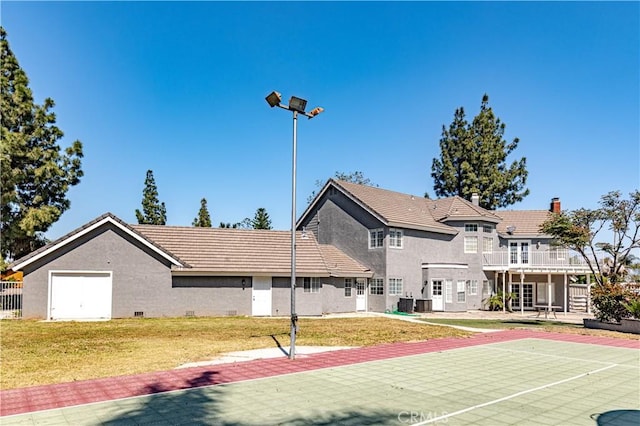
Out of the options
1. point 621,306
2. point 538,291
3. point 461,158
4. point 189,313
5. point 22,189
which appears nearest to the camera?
point 621,306

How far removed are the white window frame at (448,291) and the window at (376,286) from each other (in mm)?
4987

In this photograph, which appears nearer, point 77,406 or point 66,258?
point 77,406

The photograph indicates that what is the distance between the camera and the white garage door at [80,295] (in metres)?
22.8

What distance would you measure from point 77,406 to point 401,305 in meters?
24.0

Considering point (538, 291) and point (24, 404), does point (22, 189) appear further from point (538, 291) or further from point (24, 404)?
point (538, 291)

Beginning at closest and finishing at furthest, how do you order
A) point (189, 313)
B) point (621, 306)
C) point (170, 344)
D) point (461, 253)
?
point (170, 344), point (621, 306), point (189, 313), point (461, 253)

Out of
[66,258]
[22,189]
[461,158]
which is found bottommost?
[66,258]

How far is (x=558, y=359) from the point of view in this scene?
14062mm

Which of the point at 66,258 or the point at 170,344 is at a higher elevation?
the point at 66,258

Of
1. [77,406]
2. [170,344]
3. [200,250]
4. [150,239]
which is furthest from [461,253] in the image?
[77,406]

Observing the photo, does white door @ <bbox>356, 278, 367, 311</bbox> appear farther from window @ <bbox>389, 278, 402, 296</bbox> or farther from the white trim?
the white trim

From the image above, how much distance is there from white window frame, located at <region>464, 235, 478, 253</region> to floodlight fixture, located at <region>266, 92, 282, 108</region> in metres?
25.8

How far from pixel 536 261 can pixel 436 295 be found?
31.9 ft

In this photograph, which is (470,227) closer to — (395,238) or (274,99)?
(395,238)
